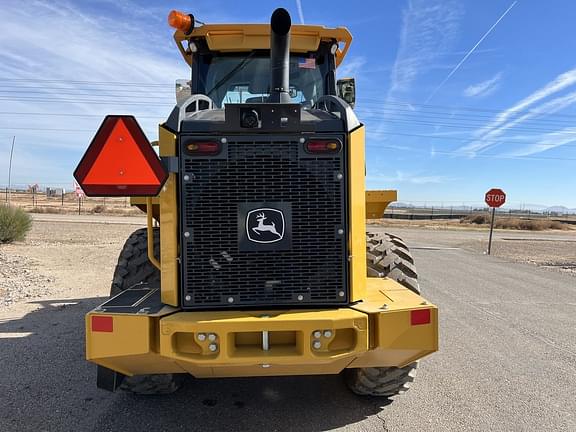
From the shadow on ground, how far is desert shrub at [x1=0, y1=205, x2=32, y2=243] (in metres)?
10.7

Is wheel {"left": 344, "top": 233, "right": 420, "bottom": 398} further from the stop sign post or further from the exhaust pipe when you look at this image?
the stop sign post

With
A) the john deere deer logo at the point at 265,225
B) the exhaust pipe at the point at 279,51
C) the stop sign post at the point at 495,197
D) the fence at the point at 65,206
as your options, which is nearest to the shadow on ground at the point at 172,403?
the john deere deer logo at the point at 265,225

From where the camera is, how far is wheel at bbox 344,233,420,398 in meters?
3.40

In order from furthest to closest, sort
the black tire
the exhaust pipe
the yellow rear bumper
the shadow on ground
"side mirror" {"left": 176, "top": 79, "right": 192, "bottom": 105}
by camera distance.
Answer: "side mirror" {"left": 176, "top": 79, "right": 192, "bottom": 105} < the black tire < the shadow on ground < the exhaust pipe < the yellow rear bumper

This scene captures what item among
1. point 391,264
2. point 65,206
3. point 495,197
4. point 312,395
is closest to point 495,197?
point 495,197

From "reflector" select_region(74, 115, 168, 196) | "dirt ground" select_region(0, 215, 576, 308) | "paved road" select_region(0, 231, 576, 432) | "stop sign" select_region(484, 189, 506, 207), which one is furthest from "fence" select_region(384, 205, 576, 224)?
"reflector" select_region(74, 115, 168, 196)

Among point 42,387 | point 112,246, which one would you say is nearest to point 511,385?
point 42,387

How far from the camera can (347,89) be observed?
4.35 m

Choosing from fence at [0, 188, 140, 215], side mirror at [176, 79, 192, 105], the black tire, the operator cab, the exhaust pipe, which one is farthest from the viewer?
fence at [0, 188, 140, 215]

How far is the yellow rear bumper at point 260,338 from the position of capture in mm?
2666

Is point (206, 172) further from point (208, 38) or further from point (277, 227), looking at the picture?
point (208, 38)

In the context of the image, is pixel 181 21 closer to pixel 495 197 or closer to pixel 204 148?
pixel 204 148

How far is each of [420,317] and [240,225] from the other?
121 centimetres

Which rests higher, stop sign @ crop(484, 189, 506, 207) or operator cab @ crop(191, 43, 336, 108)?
operator cab @ crop(191, 43, 336, 108)
